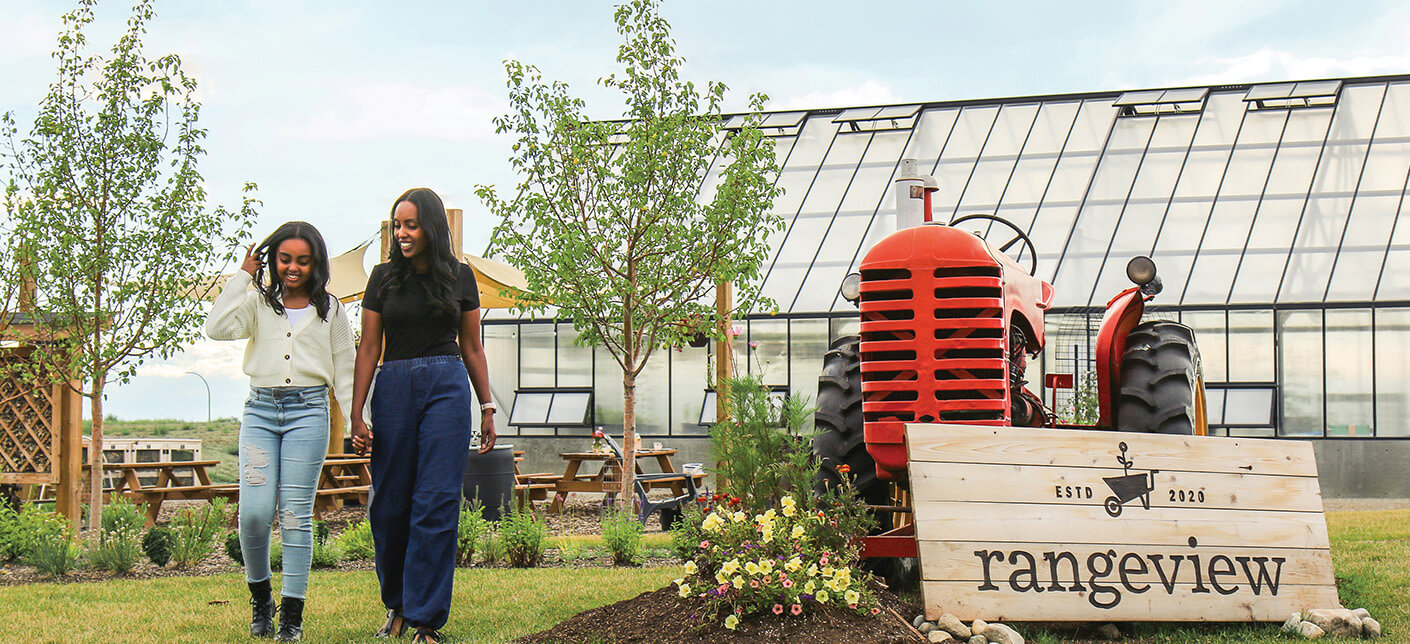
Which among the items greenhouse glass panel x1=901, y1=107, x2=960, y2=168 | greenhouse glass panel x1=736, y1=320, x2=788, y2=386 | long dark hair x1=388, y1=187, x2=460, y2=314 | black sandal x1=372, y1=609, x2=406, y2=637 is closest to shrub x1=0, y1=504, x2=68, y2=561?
black sandal x1=372, y1=609, x2=406, y2=637

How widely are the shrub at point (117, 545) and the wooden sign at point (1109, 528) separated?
4.91m

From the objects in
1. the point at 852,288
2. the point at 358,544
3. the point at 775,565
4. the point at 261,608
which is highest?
the point at 852,288

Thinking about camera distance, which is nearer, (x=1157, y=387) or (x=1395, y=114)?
(x=1157, y=387)

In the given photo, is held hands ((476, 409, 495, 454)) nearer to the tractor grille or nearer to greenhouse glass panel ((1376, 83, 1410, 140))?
the tractor grille

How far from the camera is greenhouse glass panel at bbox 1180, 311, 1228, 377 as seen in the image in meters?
15.7

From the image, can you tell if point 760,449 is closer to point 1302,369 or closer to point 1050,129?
point 1302,369

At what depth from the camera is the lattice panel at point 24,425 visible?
9438 millimetres

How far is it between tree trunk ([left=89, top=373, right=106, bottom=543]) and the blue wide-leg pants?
4532 millimetres

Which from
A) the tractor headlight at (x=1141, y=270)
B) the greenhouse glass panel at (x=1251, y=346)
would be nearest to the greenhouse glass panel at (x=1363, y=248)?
the greenhouse glass panel at (x=1251, y=346)

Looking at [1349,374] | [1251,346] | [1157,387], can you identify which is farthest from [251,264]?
[1349,374]

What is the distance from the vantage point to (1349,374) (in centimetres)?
1535

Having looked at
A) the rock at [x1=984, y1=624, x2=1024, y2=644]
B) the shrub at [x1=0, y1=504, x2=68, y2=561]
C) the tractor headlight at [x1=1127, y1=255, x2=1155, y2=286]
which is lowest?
the shrub at [x1=0, y1=504, x2=68, y2=561]

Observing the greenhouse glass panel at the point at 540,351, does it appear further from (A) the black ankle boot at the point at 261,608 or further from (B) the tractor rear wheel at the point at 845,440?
(A) the black ankle boot at the point at 261,608

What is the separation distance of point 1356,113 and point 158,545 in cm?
1706
